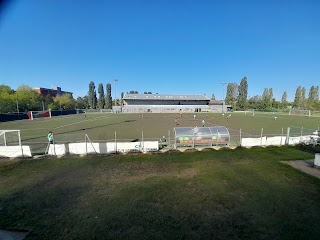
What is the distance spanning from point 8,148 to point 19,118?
159ft

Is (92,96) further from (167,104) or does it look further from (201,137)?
(201,137)

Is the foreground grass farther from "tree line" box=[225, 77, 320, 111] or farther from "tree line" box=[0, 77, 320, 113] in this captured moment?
"tree line" box=[225, 77, 320, 111]

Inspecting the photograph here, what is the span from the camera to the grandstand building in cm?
9606

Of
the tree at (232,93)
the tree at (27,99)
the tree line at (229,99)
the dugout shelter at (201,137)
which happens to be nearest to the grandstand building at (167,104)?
the tree line at (229,99)

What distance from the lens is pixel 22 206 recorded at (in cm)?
792

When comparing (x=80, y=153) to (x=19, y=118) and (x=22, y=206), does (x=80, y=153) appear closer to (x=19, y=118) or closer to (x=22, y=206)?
(x=22, y=206)

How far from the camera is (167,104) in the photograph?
105125 mm

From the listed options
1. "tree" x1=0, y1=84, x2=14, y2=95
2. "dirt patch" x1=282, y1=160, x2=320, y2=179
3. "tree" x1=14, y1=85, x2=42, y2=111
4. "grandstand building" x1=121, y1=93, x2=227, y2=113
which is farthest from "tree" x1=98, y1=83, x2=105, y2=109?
"dirt patch" x1=282, y1=160, x2=320, y2=179

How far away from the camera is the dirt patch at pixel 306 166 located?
453 inches

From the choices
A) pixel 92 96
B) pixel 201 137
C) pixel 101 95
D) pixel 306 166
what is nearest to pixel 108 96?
pixel 101 95

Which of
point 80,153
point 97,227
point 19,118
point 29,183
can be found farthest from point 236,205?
point 19,118

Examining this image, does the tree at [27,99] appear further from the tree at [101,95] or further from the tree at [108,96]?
the tree at [108,96]

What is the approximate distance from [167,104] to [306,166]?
307 ft

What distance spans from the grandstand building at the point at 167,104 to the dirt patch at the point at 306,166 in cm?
8277
